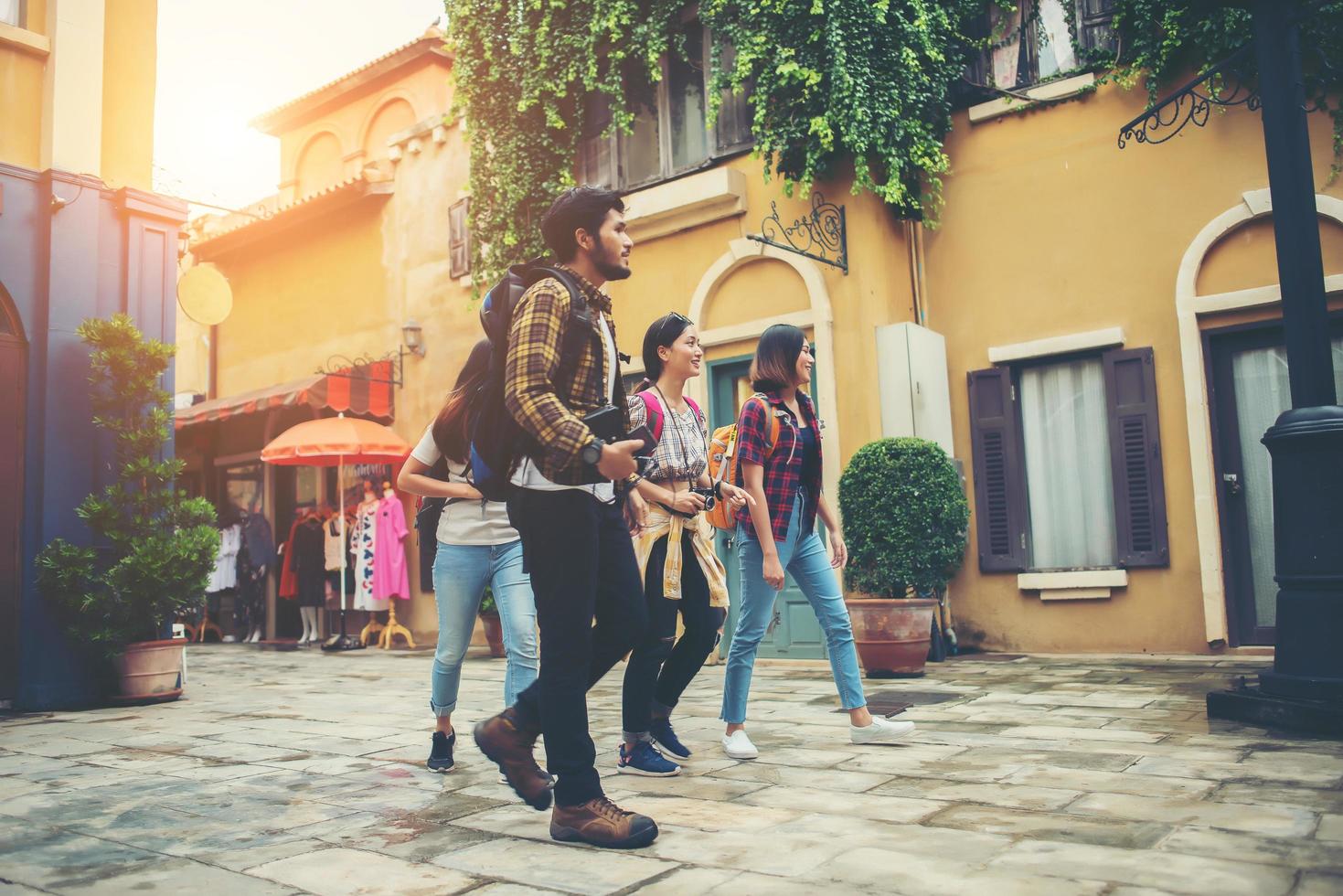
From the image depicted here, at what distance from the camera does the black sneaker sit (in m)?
4.55

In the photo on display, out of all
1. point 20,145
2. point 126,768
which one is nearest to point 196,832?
point 126,768

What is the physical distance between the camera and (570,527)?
3162 mm

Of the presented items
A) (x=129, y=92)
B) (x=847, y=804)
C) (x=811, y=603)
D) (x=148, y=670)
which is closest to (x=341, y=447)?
(x=129, y=92)

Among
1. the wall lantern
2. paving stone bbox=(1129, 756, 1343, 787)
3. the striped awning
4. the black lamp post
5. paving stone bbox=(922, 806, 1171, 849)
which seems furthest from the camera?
the wall lantern

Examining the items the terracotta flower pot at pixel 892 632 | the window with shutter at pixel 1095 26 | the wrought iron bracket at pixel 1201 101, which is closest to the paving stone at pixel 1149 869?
the terracotta flower pot at pixel 892 632

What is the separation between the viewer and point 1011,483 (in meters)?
9.15

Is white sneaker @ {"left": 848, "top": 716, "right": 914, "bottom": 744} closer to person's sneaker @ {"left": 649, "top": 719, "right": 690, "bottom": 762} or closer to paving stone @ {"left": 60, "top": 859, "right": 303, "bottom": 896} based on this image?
person's sneaker @ {"left": 649, "top": 719, "right": 690, "bottom": 762}

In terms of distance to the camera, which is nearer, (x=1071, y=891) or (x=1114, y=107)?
(x=1071, y=891)

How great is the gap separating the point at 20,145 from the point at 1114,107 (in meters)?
8.37

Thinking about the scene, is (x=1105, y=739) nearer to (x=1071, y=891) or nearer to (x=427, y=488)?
(x=1071, y=891)

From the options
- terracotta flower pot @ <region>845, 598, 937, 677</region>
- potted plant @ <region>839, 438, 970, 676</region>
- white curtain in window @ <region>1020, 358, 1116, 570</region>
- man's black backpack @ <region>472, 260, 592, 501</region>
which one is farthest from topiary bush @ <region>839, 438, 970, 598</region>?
man's black backpack @ <region>472, 260, 592, 501</region>

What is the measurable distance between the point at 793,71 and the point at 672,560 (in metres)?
5.91

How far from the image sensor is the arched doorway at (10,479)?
7.35m

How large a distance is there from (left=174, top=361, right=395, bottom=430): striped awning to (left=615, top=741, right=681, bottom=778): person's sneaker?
9654mm
